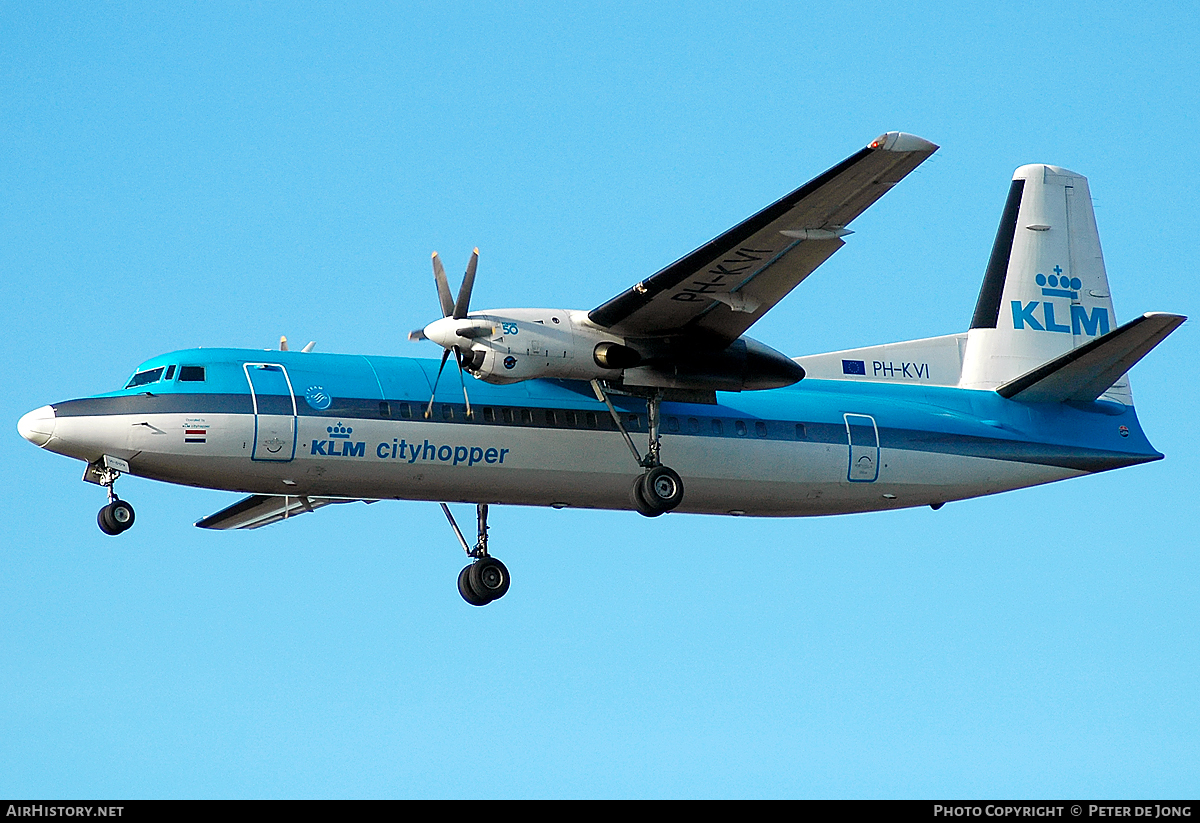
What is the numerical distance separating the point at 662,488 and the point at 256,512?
7825mm

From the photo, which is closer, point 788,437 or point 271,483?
point 271,483

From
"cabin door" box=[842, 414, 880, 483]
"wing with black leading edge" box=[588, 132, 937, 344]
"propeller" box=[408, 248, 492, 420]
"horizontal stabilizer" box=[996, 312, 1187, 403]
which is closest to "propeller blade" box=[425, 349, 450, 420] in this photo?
"propeller" box=[408, 248, 492, 420]

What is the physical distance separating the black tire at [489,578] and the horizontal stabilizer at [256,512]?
2.67m

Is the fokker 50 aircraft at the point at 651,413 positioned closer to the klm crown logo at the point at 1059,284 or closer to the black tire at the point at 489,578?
the black tire at the point at 489,578

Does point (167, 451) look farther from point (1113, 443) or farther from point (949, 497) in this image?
Result: point (1113, 443)

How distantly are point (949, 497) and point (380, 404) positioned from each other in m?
8.92

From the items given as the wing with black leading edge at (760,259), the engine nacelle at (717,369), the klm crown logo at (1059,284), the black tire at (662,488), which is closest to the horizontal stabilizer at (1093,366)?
the klm crown logo at (1059,284)

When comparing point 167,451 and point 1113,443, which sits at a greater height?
point 1113,443

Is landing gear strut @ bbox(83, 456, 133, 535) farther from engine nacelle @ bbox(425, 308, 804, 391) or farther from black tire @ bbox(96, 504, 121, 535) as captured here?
engine nacelle @ bbox(425, 308, 804, 391)

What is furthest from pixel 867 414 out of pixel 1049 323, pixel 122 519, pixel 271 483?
pixel 122 519

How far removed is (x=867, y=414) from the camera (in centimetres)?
2331

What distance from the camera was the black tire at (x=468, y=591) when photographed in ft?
78.5
